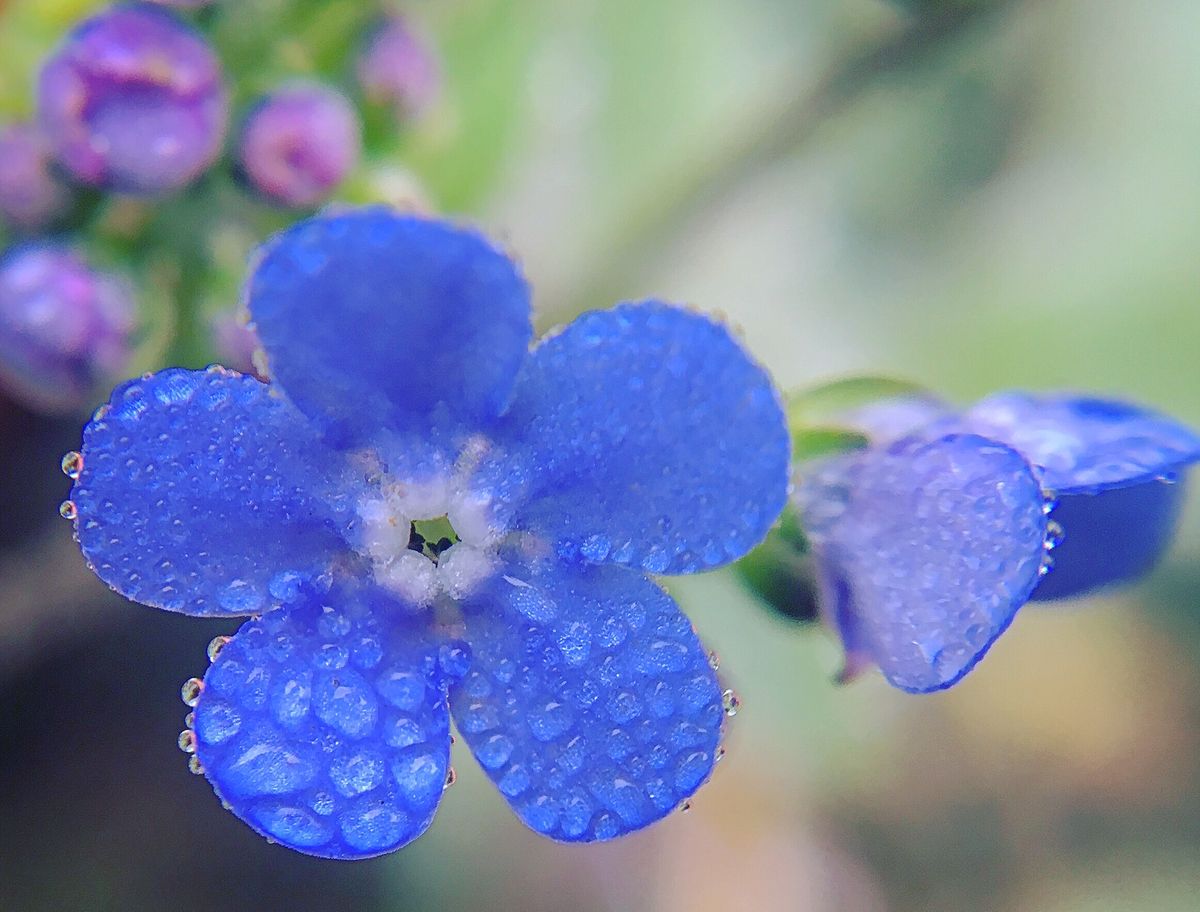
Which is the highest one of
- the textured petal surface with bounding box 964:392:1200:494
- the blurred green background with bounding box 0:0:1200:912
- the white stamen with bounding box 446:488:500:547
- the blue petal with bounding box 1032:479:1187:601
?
the textured petal surface with bounding box 964:392:1200:494

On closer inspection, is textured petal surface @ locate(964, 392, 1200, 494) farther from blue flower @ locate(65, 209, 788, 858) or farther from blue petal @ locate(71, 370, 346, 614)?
blue petal @ locate(71, 370, 346, 614)

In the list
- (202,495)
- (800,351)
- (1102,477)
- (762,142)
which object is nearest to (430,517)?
(202,495)

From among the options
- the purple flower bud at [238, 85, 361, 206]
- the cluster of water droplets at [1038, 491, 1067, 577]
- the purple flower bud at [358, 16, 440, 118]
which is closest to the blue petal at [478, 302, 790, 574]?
the cluster of water droplets at [1038, 491, 1067, 577]

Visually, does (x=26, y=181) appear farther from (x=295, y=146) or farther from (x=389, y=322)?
(x=389, y=322)

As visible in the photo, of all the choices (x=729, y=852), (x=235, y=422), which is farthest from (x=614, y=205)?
(x=235, y=422)

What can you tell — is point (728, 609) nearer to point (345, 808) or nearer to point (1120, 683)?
point (1120, 683)

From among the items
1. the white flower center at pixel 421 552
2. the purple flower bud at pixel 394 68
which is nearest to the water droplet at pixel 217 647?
the white flower center at pixel 421 552

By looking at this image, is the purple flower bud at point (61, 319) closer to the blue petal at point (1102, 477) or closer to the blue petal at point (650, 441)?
the blue petal at point (650, 441)

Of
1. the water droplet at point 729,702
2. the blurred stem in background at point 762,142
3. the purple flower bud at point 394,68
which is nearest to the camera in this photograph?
the water droplet at point 729,702
